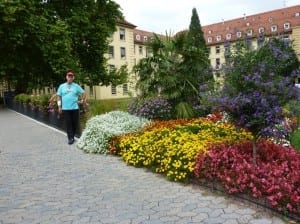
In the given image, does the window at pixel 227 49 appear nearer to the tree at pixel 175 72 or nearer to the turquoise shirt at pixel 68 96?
the tree at pixel 175 72

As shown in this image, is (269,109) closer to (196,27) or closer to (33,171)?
(33,171)

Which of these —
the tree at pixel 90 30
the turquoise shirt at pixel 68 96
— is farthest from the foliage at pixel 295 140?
the tree at pixel 90 30

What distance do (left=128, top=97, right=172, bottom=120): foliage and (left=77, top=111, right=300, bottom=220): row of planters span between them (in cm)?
121

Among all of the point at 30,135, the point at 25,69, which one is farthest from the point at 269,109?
the point at 25,69

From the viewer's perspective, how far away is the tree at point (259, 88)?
5.19 meters

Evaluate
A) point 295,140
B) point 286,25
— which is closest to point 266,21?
point 286,25

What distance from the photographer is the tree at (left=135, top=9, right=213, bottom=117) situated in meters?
11.2

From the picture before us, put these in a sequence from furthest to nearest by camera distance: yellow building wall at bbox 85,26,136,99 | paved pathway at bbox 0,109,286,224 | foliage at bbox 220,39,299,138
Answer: yellow building wall at bbox 85,26,136,99, foliage at bbox 220,39,299,138, paved pathway at bbox 0,109,286,224

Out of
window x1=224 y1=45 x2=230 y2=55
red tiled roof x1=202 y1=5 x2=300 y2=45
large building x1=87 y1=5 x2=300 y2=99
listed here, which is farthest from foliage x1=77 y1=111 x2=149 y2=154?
red tiled roof x1=202 y1=5 x2=300 y2=45

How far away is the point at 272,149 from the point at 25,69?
2271 centimetres

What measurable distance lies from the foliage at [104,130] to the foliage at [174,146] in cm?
62

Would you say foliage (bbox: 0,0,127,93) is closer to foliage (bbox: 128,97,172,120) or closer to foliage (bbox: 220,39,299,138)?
foliage (bbox: 128,97,172,120)

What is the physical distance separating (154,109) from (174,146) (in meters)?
4.27

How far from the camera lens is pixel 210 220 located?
174 inches
